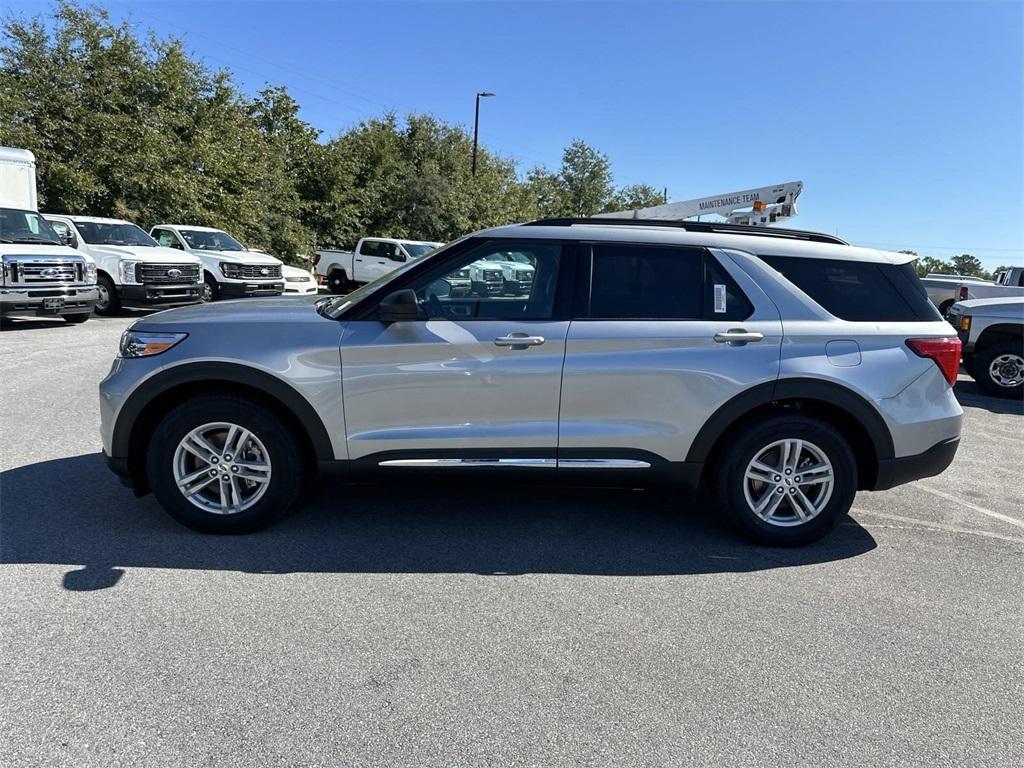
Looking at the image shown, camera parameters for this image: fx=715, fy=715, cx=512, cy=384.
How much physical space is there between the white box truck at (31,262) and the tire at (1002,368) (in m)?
14.2

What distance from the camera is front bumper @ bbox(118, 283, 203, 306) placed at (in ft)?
46.8

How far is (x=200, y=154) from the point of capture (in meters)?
22.0

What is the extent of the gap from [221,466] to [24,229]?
11634mm

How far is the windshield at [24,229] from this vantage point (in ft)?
40.6

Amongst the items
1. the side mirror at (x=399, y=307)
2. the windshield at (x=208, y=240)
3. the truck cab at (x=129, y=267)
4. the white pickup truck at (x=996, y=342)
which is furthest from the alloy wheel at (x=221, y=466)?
the windshield at (x=208, y=240)

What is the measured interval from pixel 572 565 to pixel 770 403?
1430 millimetres

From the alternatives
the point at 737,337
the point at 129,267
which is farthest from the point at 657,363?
the point at 129,267

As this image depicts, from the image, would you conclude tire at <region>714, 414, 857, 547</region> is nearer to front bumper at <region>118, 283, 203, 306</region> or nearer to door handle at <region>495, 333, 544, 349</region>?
door handle at <region>495, 333, 544, 349</region>

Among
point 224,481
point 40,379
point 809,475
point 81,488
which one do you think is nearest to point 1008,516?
point 809,475

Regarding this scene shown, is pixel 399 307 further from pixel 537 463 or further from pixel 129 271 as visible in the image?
pixel 129 271

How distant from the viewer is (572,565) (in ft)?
12.4

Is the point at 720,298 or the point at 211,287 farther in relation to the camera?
the point at 211,287

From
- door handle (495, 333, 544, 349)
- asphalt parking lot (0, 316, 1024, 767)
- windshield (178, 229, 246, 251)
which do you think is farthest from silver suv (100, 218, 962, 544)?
windshield (178, 229, 246, 251)

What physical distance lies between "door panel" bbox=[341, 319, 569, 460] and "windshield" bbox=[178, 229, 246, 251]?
49.0 ft
